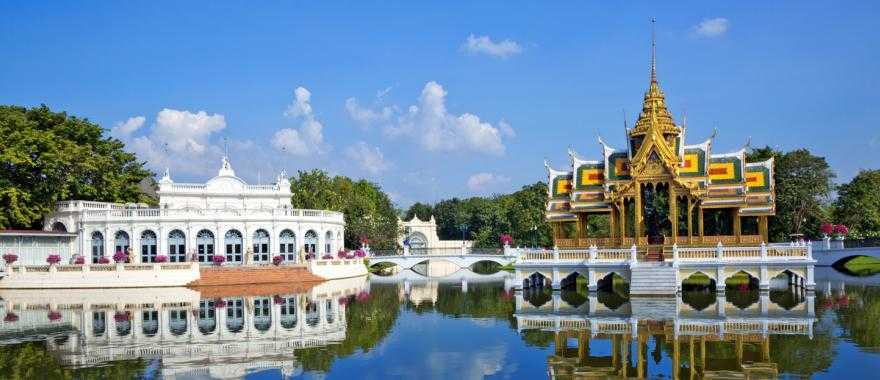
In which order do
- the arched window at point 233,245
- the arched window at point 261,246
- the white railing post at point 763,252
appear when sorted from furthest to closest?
the arched window at point 261,246
the arched window at point 233,245
the white railing post at point 763,252

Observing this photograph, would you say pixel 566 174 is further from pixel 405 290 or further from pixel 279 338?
pixel 279 338

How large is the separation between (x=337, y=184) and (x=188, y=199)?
2183 cm

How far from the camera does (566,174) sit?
3428cm

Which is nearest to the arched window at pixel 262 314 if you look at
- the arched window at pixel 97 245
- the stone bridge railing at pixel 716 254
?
the stone bridge railing at pixel 716 254

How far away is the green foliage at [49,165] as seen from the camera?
1563 inches

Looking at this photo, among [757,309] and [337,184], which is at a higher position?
[337,184]

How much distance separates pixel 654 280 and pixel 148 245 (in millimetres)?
27721

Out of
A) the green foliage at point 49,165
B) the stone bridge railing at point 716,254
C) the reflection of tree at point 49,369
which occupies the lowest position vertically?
the reflection of tree at point 49,369

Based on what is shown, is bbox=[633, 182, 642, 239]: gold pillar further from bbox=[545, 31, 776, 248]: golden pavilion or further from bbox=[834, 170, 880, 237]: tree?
bbox=[834, 170, 880, 237]: tree

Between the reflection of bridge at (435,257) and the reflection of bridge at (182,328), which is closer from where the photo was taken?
the reflection of bridge at (182,328)

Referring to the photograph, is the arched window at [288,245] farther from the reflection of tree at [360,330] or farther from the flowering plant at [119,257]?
the reflection of tree at [360,330]

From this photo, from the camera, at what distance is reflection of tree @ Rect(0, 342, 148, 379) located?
14.1 m

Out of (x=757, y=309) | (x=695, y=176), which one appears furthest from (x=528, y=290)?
(x=757, y=309)

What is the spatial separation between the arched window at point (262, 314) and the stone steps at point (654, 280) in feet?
42.4
